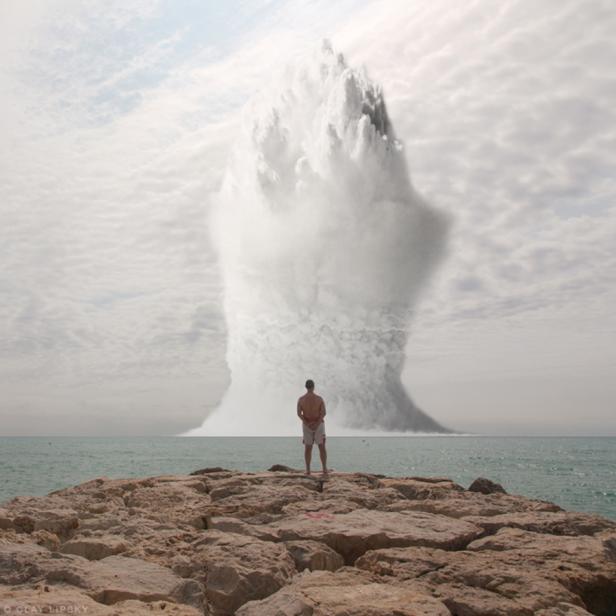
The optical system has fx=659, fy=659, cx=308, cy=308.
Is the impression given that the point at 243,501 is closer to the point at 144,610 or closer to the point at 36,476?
the point at 144,610

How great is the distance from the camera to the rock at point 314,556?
680 cm

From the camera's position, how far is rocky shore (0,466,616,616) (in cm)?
561

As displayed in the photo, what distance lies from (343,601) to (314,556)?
1.44 m

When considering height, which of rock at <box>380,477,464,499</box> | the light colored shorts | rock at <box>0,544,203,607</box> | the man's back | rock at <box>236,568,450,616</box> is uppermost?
the man's back

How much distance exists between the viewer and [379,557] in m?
6.84

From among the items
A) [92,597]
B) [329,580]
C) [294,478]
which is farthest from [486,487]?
[92,597]

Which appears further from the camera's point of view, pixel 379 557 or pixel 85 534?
pixel 85 534

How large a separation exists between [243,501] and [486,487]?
18.1ft

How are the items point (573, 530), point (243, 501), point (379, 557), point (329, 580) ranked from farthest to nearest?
point (243, 501) → point (573, 530) → point (379, 557) → point (329, 580)

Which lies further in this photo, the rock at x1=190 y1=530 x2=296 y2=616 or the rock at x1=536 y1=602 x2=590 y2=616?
the rock at x1=190 y1=530 x2=296 y2=616

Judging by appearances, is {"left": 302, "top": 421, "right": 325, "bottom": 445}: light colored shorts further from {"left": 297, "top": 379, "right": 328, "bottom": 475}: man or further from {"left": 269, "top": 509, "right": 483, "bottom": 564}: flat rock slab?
{"left": 269, "top": 509, "right": 483, "bottom": 564}: flat rock slab

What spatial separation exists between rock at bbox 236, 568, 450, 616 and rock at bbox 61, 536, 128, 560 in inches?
79.4

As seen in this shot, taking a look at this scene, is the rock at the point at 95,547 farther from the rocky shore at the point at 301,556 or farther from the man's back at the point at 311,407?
the man's back at the point at 311,407

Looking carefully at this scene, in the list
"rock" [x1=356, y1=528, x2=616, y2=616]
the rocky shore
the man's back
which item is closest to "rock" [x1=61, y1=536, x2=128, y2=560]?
the rocky shore
